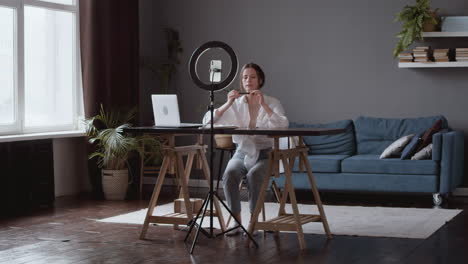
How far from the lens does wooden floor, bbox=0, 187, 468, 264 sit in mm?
4559

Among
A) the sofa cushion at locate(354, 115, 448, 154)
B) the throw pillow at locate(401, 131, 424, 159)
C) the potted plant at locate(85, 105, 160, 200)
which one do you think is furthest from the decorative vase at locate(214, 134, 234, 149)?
the throw pillow at locate(401, 131, 424, 159)

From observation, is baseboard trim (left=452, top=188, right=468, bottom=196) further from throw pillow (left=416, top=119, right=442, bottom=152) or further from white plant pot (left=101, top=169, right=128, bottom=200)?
white plant pot (left=101, top=169, right=128, bottom=200)

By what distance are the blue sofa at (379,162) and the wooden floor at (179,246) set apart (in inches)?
33.3

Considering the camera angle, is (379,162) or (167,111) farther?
(379,162)

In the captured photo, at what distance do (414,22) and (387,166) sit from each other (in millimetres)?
1455

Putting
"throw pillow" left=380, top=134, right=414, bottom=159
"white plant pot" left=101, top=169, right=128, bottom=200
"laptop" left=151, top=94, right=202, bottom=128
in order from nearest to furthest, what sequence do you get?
"laptop" left=151, top=94, right=202, bottom=128 < "throw pillow" left=380, top=134, right=414, bottom=159 < "white plant pot" left=101, top=169, right=128, bottom=200

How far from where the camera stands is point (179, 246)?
16.4ft

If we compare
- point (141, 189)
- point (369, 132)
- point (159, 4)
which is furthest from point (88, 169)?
point (369, 132)

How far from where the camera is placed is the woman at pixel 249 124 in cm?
528

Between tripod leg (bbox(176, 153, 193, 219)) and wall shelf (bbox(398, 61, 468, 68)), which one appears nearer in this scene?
tripod leg (bbox(176, 153, 193, 219))

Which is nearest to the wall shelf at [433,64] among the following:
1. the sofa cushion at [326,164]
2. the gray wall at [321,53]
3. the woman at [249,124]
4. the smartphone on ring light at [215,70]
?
the gray wall at [321,53]

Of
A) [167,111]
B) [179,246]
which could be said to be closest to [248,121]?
[167,111]

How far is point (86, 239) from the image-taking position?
525 cm

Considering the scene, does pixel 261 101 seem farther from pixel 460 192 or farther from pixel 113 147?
pixel 460 192
